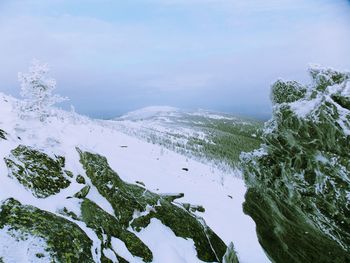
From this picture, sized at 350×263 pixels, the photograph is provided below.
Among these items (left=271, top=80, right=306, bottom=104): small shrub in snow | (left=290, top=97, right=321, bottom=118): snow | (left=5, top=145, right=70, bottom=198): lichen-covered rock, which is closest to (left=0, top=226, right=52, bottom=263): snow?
(left=5, top=145, right=70, bottom=198): lichen-covered rock

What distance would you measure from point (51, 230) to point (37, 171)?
3.77 meters

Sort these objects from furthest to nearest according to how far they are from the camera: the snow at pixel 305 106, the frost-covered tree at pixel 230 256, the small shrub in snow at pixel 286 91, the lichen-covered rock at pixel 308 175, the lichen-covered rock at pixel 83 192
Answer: the frost-covered tree at pixel 230 256, the lichen-covered rock at pixel 83 192, the small shrub in snow at pixel 286 91, the snow at pixel 305 106, the lichen-covered rock at pixel 308 175

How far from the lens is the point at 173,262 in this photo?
11.4 m

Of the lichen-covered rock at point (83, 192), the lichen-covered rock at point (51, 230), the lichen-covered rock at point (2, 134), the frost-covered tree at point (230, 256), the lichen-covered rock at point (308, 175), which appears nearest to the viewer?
the lichen-covered rock at point (308, 175)

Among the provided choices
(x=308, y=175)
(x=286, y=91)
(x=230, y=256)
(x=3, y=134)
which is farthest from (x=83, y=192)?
(x=308, y=175)

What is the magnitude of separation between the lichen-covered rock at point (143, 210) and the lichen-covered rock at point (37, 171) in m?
1.47

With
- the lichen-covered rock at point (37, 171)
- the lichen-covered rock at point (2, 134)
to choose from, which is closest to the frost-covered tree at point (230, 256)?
the lichen-covered rock at point (37, 171)

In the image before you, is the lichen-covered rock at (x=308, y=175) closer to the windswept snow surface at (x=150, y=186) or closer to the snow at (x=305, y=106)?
the snow at (x=305, y=106)

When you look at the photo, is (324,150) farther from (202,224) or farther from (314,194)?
(202,224)

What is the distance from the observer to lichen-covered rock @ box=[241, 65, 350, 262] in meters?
6.69

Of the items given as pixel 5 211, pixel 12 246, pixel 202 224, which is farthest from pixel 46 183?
pixel 202 224

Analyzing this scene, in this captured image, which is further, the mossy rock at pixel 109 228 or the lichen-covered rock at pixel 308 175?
the mossy rock at pixel 109 228

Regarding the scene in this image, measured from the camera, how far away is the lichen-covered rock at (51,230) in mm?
8000

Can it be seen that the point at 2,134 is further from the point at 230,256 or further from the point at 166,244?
the point at 230,256
